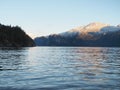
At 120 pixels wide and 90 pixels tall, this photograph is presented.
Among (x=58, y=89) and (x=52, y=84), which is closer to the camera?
(x=58, y=89)

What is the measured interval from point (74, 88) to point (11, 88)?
4.81 meters

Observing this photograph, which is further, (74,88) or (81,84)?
(81,84)

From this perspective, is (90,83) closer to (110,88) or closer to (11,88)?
(110,88)

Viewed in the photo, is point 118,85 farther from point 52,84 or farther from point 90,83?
point 52,84

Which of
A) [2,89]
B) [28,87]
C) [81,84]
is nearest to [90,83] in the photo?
[81,84]

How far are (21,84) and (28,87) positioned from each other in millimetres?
1413

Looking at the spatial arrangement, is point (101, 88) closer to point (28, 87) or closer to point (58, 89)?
point (58, 89)

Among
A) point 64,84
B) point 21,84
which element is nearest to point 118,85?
point 64,84

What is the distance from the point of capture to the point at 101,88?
21.3 m

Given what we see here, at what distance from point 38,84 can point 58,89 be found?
2814 millimetres

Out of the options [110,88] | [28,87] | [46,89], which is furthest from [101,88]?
[28,87]

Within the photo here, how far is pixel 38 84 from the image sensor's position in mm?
23062

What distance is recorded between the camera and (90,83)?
2364 cm

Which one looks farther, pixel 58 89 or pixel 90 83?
pixel 90 83
